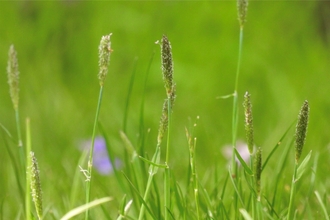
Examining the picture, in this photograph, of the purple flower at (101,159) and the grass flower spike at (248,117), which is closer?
the grass flower spike at (248,117)

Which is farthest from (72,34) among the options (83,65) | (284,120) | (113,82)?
(284,120)

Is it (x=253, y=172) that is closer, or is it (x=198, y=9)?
(x=253, y=172)

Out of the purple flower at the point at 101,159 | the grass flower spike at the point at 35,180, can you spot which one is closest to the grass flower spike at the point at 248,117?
the grass flower spike at the point at 35,180

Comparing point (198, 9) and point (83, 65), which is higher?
point (198, 9)

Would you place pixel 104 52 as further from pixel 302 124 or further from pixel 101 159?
pixel 101 159

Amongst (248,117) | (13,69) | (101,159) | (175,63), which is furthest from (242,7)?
(175,63)

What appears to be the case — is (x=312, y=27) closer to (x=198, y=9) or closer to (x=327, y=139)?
(x=198, y=9)

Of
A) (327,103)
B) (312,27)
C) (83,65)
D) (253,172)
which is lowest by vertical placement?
(253,172)

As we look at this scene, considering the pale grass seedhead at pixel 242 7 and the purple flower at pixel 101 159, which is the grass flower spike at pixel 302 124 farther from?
the purple flower at pixel 101 159
